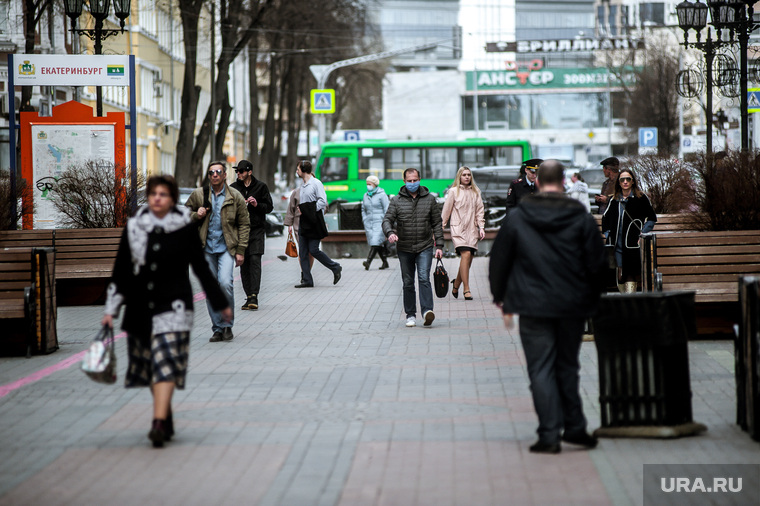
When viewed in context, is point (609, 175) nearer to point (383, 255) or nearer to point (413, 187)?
point (413, 187)

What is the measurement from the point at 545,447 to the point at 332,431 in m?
1.39

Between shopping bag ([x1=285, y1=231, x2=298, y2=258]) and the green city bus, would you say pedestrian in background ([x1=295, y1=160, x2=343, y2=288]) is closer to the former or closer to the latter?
shopping bag ([x1=285, y1=231, x2=298, y2=258])

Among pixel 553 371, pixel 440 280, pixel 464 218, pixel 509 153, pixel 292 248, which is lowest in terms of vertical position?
pixel 553 371

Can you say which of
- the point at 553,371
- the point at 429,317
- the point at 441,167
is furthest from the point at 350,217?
the point at 553,371

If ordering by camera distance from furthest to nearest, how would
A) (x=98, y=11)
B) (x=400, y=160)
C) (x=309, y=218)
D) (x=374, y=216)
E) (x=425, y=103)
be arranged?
(x=425, y=103), (x=400, y=160), (x=374, y=216), (x=98, y=11), (x=309, y=218)

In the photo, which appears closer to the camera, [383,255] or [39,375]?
[39,375]

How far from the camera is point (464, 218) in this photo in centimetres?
1506

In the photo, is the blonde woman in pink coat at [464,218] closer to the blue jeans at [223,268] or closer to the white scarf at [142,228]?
the blue jeans at [223,268]

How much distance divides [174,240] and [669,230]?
7.48 metres

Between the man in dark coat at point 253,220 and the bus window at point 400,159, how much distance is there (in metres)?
31.7

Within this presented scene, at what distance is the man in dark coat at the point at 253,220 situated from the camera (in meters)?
13.8

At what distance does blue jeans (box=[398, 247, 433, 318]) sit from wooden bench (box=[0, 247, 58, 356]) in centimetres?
372

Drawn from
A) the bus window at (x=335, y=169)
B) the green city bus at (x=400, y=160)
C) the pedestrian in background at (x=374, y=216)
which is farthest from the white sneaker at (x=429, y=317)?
the bus window at (x=335, y=169)

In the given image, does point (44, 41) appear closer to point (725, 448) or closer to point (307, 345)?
point (307, 345)
